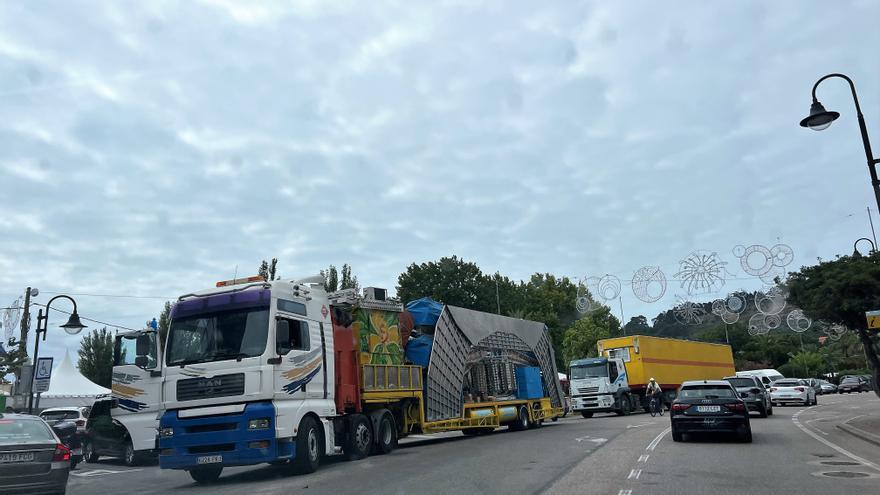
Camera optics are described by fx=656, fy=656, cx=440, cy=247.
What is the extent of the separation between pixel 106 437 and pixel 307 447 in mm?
9341

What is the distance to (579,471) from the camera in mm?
11070

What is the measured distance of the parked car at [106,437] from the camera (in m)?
18.2

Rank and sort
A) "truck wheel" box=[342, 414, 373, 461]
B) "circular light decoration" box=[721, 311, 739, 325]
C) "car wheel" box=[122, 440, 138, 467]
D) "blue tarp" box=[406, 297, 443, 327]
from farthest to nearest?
1. "circular light decoration" box=[721, 311, 739, 325]
2. "blue tarp" box=[406, 297, 443, 327]
3. "car wheel" box=[122, 440, 138, 467]
4. "truck wheel" box=[342, 414, 373, 461]

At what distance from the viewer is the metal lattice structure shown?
724 inches

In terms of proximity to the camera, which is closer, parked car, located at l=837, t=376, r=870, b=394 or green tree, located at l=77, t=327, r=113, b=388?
green tree, located at l=77, t=327, r=113, b=388

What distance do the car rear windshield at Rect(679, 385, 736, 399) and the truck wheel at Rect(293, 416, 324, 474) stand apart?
906cm

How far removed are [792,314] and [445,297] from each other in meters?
32.4

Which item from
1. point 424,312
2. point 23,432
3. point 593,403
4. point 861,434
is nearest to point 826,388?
point 593,403

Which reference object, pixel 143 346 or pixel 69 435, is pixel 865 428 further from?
pixel 69 435

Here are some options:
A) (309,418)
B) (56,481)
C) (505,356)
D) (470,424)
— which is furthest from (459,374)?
(56,481)

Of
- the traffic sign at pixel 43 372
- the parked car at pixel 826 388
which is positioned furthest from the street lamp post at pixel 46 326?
the parked car at pixel 826 388

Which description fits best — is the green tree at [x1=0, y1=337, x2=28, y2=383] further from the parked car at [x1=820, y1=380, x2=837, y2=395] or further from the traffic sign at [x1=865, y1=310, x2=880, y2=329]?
the parked car at [x1=820, y1=380, x2=837, y2=395]

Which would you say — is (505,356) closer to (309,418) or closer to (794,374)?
(309,418)

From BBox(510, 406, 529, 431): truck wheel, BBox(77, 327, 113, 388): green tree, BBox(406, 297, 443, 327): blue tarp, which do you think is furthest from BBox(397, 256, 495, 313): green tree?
BBox(406, 297, 443, 327): blue tarp
